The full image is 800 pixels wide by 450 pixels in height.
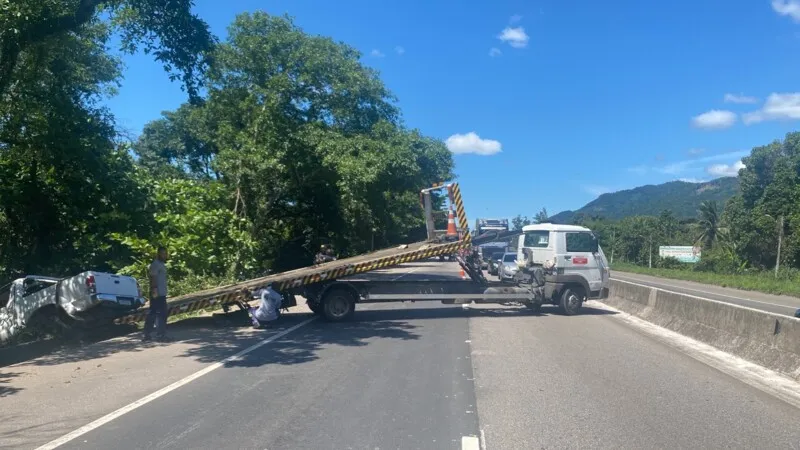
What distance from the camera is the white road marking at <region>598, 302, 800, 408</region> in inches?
332

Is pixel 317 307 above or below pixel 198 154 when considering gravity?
below

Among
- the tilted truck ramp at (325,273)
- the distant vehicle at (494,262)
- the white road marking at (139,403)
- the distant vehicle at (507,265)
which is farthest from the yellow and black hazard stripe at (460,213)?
the distant vehicle at (494,262)

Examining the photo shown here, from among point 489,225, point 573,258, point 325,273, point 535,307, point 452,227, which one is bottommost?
point 535,307

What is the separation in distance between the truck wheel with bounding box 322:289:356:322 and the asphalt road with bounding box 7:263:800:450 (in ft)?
8.62

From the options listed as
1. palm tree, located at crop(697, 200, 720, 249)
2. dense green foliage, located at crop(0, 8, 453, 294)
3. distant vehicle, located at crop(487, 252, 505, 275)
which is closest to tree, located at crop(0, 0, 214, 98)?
dense green foliage, located at crop(0, 8, 453, 294)

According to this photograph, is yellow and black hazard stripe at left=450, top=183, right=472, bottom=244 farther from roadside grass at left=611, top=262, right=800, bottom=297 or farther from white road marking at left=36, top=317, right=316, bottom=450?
roadside grass at left=611, top=262, right=800, bottom=297

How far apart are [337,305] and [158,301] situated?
409cm

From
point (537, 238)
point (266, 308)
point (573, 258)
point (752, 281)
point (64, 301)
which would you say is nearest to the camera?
point (64, 301)

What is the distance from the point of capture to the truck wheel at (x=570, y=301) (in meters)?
16.6

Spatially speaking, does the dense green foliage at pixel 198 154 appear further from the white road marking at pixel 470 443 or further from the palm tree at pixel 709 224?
the palm tree at pixel 709 224

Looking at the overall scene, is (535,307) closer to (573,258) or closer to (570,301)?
(570,301)

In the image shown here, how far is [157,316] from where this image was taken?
41.2 feet

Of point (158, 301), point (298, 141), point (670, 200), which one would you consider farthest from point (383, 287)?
point (670, 200)

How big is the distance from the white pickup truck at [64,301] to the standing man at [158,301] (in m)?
1.10
